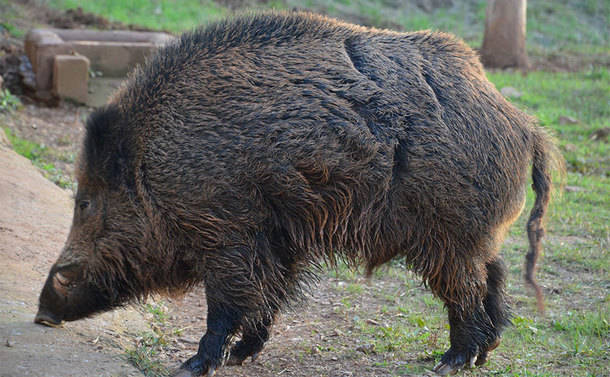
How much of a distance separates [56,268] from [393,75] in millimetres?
2010

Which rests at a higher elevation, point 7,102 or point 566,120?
point 566,120

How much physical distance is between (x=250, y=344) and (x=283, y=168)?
1.20 meters

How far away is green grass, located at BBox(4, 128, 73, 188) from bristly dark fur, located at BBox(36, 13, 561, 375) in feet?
9.33

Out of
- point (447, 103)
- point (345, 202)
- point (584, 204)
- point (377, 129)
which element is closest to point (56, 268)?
point (345, 202)

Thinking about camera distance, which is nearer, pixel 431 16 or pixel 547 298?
pixel 547 298

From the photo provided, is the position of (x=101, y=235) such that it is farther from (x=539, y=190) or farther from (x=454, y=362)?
(x=539, y=190)

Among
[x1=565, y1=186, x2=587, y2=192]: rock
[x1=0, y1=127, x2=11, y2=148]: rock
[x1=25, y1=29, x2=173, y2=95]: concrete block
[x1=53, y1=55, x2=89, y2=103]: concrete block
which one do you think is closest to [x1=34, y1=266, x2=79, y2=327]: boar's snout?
[x1=0, y1=127, x2=11, y2=148]: rock

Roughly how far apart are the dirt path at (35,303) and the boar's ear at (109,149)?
2.73ft

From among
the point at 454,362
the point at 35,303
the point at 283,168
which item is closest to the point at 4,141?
the point at 35,303

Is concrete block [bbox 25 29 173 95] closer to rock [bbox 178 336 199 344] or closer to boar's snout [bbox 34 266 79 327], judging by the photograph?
rock [bbox 178 336 199 344]

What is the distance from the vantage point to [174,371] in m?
3.74

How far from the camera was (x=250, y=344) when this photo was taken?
4176 millimetres

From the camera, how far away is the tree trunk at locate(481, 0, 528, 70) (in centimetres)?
1219

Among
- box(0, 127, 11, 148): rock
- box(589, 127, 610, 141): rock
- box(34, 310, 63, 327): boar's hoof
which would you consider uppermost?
box(589, 127, 610, 141): rock
